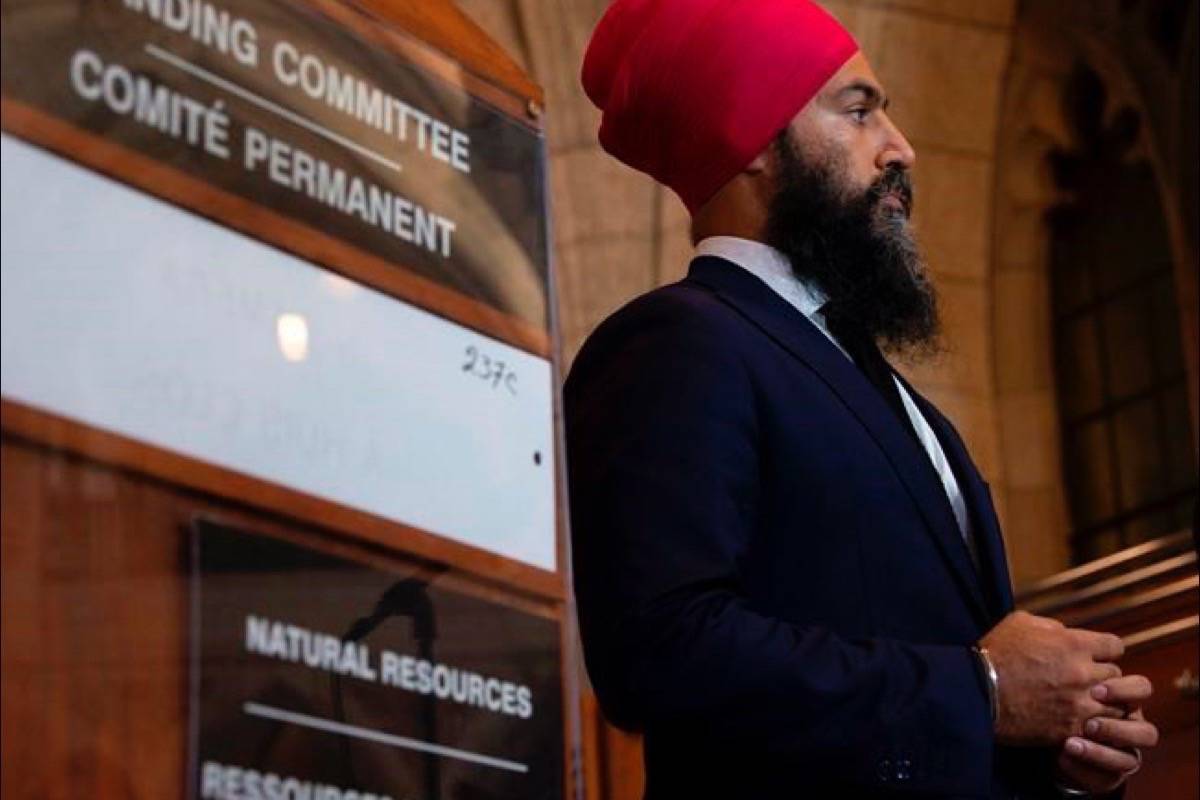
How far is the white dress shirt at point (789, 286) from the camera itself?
2986 mm

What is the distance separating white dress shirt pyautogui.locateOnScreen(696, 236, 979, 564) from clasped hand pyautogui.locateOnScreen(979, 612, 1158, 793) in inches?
11.6

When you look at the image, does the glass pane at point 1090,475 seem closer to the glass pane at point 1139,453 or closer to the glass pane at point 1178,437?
the glass pane at point 1139,453

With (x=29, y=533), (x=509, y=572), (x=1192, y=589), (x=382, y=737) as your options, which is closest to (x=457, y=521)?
(x=509, y=572)

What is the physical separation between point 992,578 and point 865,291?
40 cm

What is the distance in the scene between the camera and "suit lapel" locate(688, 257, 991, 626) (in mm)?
2777

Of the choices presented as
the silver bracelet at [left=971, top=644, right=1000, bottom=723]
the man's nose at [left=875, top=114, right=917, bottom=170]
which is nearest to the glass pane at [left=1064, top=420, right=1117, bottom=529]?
the man's nose at [left=875, top=114, right=917, bottom=170]

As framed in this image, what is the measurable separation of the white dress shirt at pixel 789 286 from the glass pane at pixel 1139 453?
7.13 meters

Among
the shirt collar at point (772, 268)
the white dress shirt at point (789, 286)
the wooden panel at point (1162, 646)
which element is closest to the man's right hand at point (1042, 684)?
the white dress shirt at point (789, 286)

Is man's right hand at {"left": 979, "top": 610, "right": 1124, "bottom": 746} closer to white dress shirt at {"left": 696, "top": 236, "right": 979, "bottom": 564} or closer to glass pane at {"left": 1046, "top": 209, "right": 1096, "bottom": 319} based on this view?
white dress shirt at {"left": 696, "top": 236, "right": 979, "bottom": 564}

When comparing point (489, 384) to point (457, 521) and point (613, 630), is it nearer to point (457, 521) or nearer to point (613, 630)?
point (457, 521)

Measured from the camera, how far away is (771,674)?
2531 mm

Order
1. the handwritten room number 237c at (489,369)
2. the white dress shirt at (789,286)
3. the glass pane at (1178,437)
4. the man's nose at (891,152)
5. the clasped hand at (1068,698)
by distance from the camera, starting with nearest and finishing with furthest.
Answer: the handwritten room number 237c at (489,369) < the clasped hand at (1068,698) < the white dress shirt at (789,286) < the man's nose at (891,152) < the glass pane at (1178,437)

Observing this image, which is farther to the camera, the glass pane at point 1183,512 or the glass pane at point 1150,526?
the glass pane at point 1150,526

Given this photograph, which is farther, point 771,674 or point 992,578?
point 992,578
